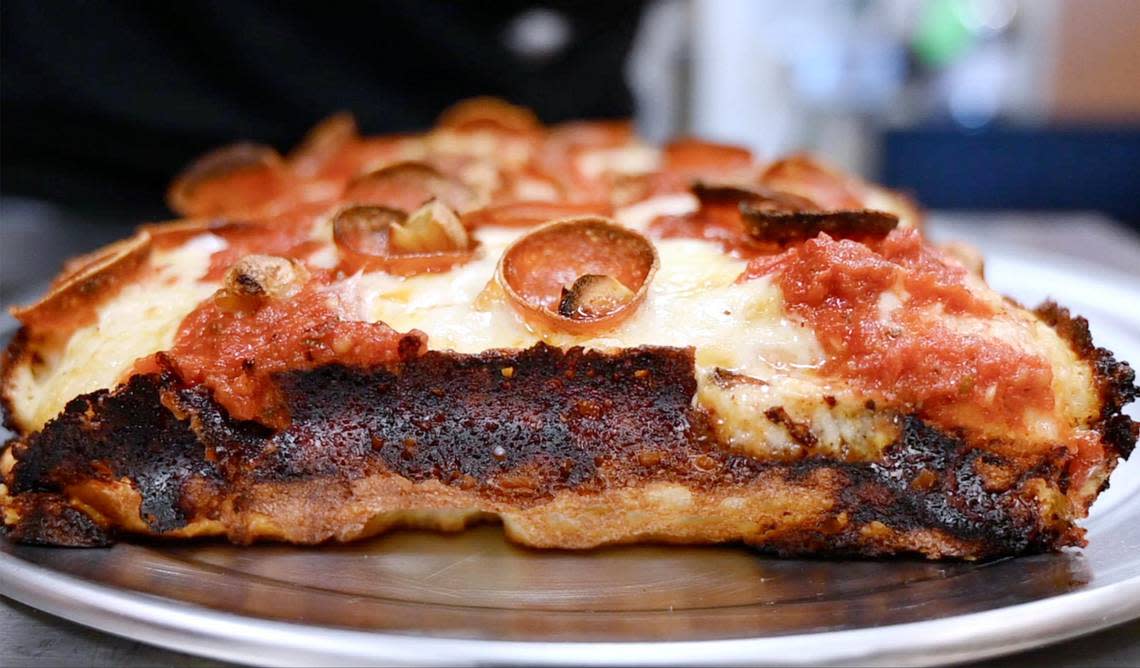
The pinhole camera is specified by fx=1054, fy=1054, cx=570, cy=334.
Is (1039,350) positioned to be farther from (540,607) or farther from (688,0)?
(688,0)

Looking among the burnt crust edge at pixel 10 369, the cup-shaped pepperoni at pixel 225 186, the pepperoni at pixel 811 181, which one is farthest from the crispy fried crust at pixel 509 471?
the cup-shaped pepperoni at pixel 225 186

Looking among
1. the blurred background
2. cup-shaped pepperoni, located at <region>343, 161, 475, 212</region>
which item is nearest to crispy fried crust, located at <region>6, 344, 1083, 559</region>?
cup-shaped pepperoni, located at <region>343, 161, 475, 212</region>

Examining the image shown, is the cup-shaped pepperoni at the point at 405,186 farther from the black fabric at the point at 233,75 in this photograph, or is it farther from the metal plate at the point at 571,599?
the black fabric at the point at 233,75

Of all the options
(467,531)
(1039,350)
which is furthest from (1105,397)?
(467,531)

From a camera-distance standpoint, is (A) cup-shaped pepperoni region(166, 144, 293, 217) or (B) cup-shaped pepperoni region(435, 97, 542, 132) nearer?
(A) cup-shaped pepperoni region(166, 144, 293, 217)

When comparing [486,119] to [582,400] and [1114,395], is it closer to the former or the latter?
[582,400]

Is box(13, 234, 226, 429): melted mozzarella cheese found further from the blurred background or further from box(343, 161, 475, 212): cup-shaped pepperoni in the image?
the blurred background
